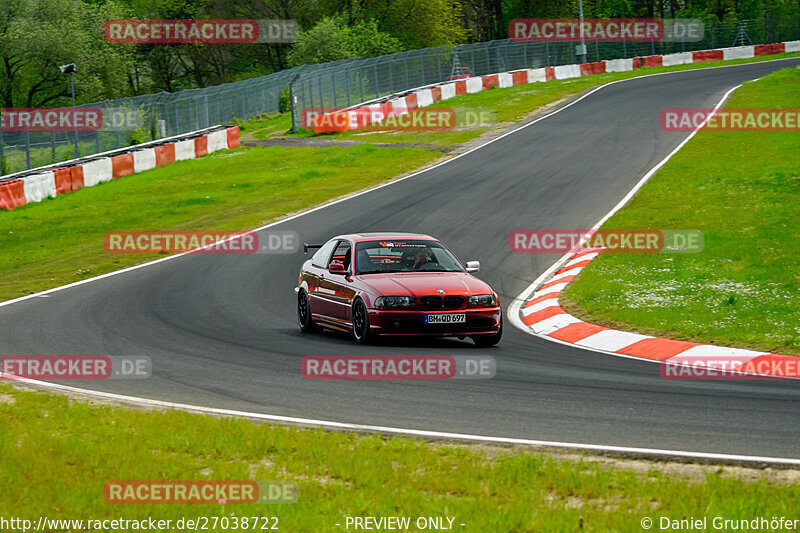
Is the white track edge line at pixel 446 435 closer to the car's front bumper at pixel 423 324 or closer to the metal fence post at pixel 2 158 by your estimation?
the car's front bumper at pixel 423 324

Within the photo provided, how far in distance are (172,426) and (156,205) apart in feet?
70.2

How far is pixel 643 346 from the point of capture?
11.3 meters

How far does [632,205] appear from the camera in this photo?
857 inches

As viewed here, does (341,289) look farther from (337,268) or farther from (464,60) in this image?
(464,60)

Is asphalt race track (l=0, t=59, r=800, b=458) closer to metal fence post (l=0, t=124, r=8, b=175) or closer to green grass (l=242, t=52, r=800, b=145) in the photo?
green grass (l=242, t=52, r=800, b=145)

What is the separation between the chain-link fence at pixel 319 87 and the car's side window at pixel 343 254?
2264cm

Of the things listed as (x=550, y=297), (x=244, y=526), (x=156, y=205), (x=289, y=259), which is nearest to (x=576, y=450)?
(x=244, y=526)

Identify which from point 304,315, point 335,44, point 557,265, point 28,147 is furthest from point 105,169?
point 335,44

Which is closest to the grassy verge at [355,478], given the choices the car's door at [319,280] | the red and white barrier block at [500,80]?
the car's door at [319,280]

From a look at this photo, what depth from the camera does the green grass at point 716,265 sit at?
11.9 metres

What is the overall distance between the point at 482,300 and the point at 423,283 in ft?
2.57

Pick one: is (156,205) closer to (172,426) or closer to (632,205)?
(632,205)

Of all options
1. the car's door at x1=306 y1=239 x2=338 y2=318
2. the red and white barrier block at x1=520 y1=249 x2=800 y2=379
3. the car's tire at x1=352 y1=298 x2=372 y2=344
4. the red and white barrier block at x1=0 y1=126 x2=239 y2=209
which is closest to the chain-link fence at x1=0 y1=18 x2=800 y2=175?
the red and white barrier block at x1=0 y1=126 x2=239 y2=209

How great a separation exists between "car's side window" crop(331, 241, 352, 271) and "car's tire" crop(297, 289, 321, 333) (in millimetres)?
698
